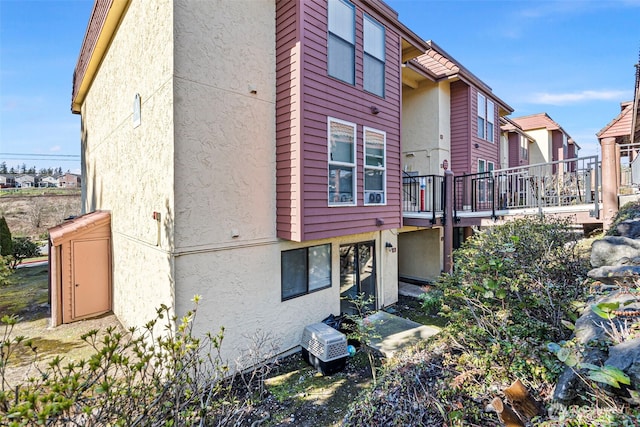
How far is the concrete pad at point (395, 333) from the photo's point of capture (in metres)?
6.06

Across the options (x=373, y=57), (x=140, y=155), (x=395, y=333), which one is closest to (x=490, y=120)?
(x=373, y=57)

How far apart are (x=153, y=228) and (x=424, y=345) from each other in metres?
5.29

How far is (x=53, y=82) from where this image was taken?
14586 mm

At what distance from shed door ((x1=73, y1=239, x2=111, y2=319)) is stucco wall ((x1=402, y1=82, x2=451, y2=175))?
1143 cm

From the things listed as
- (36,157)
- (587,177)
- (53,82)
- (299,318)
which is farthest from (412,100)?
(36,157)

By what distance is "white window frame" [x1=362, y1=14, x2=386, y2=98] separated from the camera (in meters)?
7.34

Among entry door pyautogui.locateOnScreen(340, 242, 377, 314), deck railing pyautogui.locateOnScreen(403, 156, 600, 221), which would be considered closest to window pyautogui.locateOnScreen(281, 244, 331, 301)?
entry door pyautogui.locateOnScreen(340, 242, 377, 314)

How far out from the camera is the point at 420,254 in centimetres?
1164

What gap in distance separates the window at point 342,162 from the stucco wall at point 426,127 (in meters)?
6.26

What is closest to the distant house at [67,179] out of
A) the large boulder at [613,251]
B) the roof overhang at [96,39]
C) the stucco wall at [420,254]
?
the roof overhang at [96,39]

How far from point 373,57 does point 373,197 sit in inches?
144

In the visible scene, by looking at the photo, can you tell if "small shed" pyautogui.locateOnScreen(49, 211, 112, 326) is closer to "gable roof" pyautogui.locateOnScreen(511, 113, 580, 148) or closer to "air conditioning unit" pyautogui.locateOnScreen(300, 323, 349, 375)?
"air conditioning unit" pyautogui.locateOnScreen(300, 323, 349, 375)

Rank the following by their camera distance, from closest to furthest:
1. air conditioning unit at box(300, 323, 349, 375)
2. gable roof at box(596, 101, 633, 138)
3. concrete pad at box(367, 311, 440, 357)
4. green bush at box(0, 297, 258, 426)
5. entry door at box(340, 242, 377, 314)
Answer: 1. green bush at box(0, 297, 258, 426)
2. air conditioning unit at box(300, 323, 349, 375)
3. concrete pad at box(367, 311, 440, 357)
4. entry door at box(340, 242, 377, 314)
5. gable roof at box(596, 101, 633, 138)

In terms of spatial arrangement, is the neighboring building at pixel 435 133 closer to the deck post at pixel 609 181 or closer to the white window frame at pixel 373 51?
the white window frame at pixel 373 51
